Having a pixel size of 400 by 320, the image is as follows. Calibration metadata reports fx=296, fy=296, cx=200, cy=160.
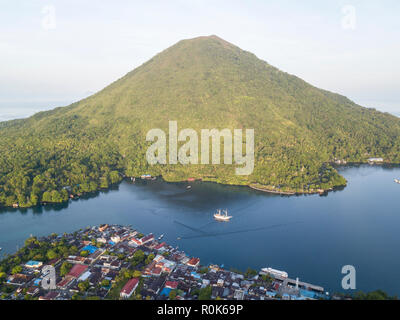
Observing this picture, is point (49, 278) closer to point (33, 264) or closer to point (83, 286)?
point (33, 264)

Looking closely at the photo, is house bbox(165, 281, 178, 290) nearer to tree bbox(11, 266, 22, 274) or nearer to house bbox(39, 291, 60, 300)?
house bbox(39, 291, 60, 300)

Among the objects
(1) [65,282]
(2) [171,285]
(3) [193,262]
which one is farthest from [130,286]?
(3) [193,262]

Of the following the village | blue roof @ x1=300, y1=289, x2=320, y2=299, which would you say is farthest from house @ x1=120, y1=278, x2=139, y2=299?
blue roof @ x1=300, y1=289, x2=320, y2=299

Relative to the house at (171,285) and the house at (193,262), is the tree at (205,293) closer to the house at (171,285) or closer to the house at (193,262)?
the house at (171,285)

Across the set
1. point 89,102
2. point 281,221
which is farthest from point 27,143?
point 281,221

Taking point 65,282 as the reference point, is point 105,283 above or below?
above

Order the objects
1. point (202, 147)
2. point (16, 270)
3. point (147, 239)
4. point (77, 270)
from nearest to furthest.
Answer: point (16, 270) → point (77, 270) → point (147, 239) → point (202, 147)

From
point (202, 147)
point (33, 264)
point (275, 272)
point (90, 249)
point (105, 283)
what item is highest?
point (202, 147)

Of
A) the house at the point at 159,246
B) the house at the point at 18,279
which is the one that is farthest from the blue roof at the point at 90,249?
the house at the point at 159,246
